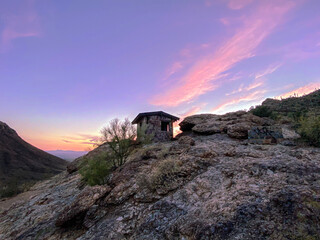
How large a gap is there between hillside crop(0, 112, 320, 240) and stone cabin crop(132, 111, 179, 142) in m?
11.8

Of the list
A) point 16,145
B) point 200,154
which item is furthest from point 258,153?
point 16,145

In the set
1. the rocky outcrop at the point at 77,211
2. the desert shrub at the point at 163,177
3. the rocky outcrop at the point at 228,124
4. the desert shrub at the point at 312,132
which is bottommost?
the rocky outcrop at the point at 77,211

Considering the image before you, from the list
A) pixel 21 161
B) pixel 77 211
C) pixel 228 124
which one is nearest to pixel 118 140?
pixel 77 211

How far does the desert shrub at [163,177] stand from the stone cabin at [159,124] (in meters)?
13.4

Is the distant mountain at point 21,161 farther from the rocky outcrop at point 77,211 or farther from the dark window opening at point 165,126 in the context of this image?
the rocky outcrop at point 77,211

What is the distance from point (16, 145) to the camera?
54.0 m

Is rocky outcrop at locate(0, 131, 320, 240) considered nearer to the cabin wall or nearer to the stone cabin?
the cabin wall

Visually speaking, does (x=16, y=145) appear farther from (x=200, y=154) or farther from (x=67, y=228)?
(x=200, y=154)

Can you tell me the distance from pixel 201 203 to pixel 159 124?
56.5 feet

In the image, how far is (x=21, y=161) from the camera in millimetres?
45938

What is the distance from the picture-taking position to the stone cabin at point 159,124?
72.0 feet

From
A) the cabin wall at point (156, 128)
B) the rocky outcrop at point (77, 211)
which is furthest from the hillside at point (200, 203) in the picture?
the cabin wall at point (156, 128)

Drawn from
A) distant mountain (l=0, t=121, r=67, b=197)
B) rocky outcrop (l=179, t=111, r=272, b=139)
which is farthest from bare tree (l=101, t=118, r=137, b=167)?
distant mountain (l=0, t=121, r=67, b=197)

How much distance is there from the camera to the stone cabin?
21938 mm
